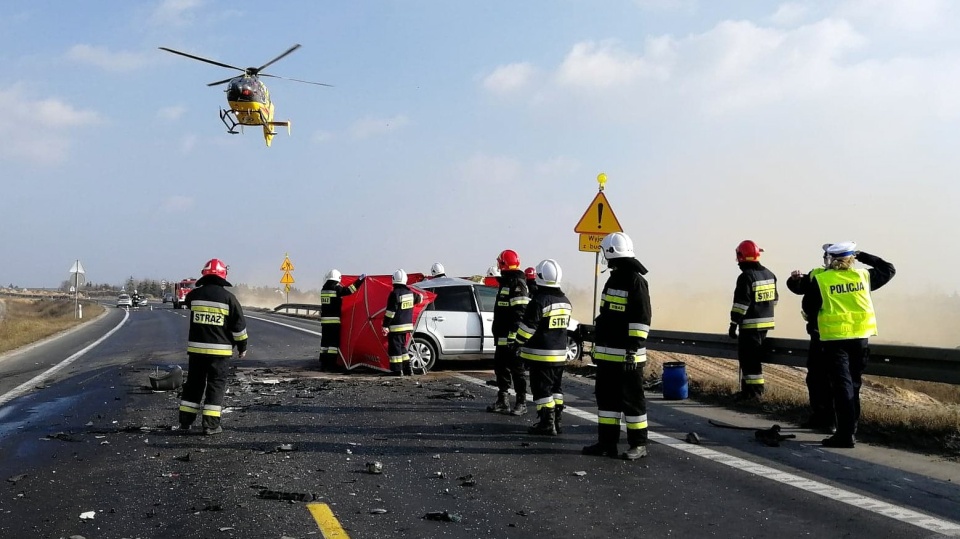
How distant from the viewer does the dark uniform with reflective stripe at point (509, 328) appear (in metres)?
8.91

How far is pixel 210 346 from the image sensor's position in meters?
7.75

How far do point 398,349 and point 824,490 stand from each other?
7915 mm

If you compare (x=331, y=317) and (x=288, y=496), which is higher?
(x=331, y=317)

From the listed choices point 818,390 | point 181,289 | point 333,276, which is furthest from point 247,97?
point 181,289

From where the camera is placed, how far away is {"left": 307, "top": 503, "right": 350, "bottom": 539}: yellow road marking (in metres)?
4.34

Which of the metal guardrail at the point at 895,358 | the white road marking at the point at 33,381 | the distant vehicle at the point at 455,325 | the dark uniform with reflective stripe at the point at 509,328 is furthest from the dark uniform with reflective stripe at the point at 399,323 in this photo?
the white road marking at the point at 33,381

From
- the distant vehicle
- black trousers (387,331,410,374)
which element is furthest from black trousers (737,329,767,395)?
black trousers (387,331,410,374)

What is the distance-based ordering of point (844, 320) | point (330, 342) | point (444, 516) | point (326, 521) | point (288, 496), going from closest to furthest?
point (326, 521)
point (444, 516)
point (288, 496)
point (844, 320)
point (330, 342)

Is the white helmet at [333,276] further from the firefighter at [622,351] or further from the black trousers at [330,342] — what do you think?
the firefighter at [622,351]

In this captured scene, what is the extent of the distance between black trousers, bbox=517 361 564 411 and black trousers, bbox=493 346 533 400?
1.19 metres

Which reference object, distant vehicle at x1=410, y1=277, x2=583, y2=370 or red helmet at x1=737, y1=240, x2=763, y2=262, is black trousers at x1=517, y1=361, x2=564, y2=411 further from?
distant vehicle at x1=410, y1=277, x2=583, y2=370

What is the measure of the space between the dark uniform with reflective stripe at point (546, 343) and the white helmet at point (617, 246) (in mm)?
1004

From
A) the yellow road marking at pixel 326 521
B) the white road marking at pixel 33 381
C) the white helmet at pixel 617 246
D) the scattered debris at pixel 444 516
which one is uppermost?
the white helmet at pixel 617 246

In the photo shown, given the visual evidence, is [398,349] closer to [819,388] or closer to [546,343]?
[546,343]
